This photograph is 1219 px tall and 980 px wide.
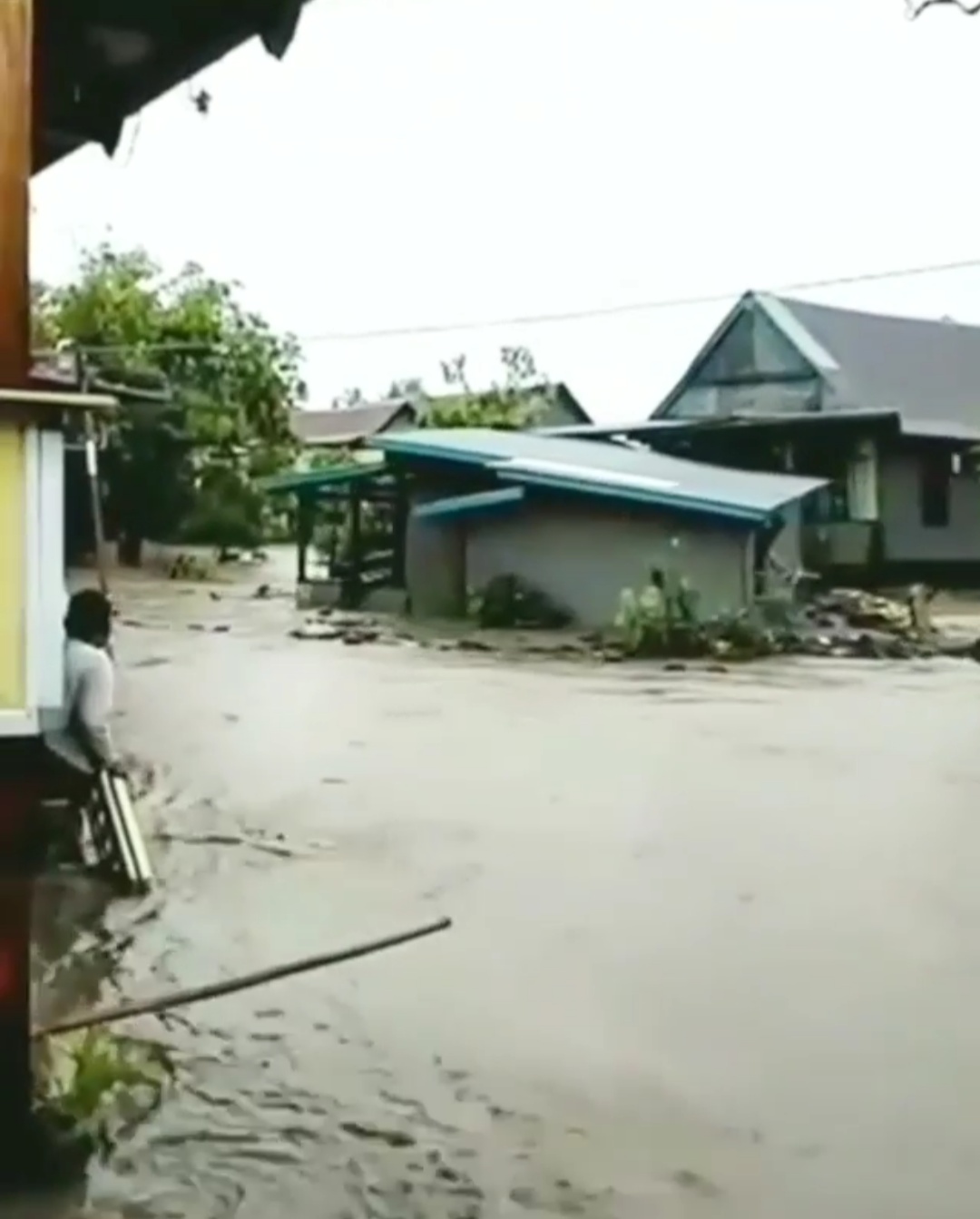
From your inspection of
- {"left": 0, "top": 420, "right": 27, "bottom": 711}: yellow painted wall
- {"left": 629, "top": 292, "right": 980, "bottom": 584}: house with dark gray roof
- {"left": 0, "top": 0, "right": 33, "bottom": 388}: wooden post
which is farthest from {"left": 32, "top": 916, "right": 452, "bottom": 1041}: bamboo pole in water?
{"left": 629, "top": 292, "right": 980, "bottom": 584}: house with dark gray roof

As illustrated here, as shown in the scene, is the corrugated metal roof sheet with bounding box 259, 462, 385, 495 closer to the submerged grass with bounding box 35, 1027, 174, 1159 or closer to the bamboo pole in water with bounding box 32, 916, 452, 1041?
the bamboo pole in water with bounding box 32, 916, 452, 1041

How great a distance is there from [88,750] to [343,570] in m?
18.4

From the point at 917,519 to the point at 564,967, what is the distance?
20.9 metres

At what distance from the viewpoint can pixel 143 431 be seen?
27.0m

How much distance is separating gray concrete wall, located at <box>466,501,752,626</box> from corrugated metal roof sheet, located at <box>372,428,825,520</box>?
0.49m

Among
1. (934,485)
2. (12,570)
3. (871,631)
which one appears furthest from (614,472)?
(12,570)

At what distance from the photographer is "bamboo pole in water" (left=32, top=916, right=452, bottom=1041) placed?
5047 millimetres

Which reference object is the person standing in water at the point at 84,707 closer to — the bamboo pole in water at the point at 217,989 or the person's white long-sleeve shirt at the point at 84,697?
the person's white long-sleeve shirt at the point at 84,697

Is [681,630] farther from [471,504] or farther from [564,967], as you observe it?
[564,967]

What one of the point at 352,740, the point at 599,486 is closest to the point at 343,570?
the point at 599,486

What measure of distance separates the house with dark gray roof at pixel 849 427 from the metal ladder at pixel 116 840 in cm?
1823

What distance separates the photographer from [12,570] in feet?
11.4

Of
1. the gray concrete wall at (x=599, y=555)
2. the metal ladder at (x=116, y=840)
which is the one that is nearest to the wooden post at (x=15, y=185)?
the metal ladder at (x=116, y=840)

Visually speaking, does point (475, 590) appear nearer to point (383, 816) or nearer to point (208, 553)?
point (208, 553)
